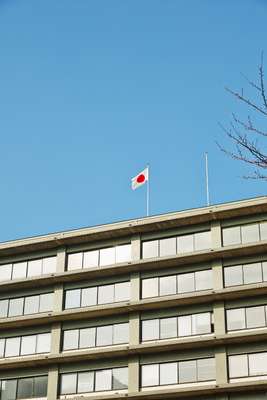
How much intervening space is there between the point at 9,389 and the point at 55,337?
5105mm

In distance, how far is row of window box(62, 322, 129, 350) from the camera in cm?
5016

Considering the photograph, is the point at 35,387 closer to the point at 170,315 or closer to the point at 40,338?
the point at 40,338

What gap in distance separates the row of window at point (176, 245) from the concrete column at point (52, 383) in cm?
1038

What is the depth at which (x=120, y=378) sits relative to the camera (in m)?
48.8

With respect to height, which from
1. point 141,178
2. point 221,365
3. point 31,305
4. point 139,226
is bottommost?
point 221,365

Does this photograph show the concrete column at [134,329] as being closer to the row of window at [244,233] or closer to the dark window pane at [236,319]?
the dark window pane at [236,319]

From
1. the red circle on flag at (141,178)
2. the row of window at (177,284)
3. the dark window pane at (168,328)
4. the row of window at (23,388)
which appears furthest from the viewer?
the red circle on flag at (141,178)

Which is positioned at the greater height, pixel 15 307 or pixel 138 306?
pixel 15 307

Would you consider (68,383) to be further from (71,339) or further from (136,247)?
(136,247)

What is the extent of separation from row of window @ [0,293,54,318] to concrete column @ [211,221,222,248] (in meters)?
12.9

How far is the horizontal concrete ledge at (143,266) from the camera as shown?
160ft

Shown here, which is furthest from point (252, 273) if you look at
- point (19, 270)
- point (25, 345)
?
point (19, 270)

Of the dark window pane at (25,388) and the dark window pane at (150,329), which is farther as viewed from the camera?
the dark window pane at (25,388)

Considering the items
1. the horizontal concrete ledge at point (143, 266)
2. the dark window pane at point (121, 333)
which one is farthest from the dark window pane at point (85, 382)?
the horizontal concrete ledge at point (143, 266)
